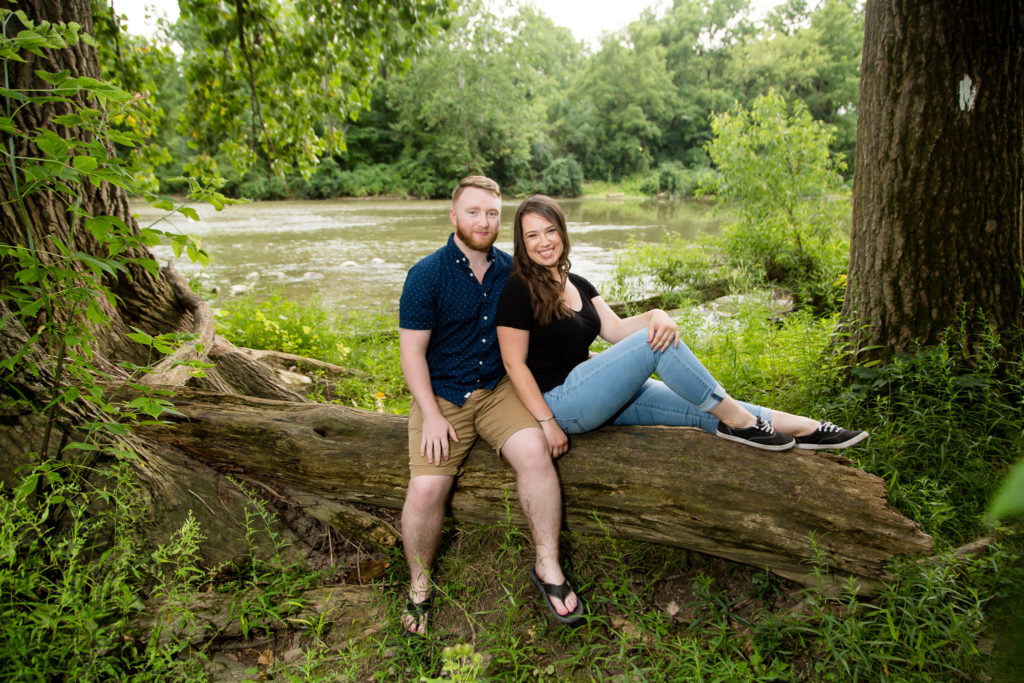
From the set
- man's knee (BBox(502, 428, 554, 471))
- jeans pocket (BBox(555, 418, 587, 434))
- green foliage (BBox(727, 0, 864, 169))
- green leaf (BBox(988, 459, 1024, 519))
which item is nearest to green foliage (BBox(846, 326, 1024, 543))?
jeans pocket (BBox(555, 418, 587, 434))

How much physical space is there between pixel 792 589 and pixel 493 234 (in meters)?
1.78

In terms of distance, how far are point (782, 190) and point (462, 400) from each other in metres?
6.57

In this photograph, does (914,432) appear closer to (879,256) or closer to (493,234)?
(879,256)

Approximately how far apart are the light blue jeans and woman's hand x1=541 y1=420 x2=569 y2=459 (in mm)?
99

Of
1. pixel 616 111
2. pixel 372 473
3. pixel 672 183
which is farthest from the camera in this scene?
pixel 616 111

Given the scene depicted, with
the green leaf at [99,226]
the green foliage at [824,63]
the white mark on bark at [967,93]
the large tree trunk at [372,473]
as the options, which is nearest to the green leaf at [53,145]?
the green leaf at [99,226]

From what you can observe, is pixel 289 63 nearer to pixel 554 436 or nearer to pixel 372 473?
pixel 372 473

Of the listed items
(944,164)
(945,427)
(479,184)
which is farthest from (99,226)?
(944,164)

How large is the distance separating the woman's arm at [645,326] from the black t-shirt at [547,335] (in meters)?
0.13

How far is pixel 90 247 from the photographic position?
3.02 metres

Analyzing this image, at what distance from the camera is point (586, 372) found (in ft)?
7.86

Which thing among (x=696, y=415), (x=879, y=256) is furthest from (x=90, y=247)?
(x=879, y=256)

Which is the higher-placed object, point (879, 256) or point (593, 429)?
point (879, 256)

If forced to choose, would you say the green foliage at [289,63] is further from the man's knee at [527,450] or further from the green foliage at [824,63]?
the green foliage at [824,63]
